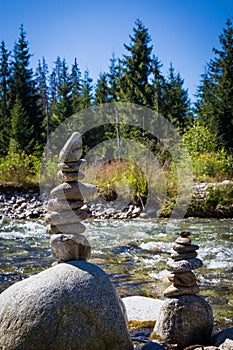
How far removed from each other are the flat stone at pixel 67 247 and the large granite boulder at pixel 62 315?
1.50ft

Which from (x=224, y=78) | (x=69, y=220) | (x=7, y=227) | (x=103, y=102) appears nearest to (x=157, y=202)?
(x=7, y=227)

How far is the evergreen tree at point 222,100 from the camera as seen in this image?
23.8 meters

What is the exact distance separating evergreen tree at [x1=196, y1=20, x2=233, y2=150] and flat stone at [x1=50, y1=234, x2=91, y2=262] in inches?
827

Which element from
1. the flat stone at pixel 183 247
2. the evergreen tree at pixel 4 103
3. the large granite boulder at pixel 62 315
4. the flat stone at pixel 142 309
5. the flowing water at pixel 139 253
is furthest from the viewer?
the evergreen tree at pixel 4 103

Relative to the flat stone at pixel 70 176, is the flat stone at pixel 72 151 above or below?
above

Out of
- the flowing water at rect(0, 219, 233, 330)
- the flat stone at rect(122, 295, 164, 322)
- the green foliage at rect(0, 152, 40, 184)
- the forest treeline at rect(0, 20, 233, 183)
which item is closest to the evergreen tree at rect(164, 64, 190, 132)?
the forest treeline at rect(0, 20, 233, 183)

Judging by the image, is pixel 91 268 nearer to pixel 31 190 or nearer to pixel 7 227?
pixel 7 227

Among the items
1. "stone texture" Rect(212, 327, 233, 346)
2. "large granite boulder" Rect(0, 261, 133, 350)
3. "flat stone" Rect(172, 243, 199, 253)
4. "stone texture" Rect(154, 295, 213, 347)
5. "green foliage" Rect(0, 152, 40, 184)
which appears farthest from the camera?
"green foliage" Rect(0, 152, 40, 184)

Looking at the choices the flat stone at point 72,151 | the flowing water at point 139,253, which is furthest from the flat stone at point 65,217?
the flowing water at point 139,253

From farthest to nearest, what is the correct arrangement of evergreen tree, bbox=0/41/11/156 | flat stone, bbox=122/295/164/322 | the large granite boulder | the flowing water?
evergreen tree, bbox=0/41/11/156 → the flowing water → flat stone, bbox=122/295/164/322 → the large granite boulder

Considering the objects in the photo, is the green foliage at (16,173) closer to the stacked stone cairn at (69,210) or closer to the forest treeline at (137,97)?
the forest treeline at (137,97)

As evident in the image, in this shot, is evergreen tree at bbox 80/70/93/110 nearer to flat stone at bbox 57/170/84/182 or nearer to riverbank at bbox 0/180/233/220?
riverbank at bbox 0/180/233/220

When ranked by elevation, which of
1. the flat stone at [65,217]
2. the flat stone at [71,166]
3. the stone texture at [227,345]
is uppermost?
the flat stone at [71,166]

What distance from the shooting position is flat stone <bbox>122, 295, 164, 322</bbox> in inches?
153
